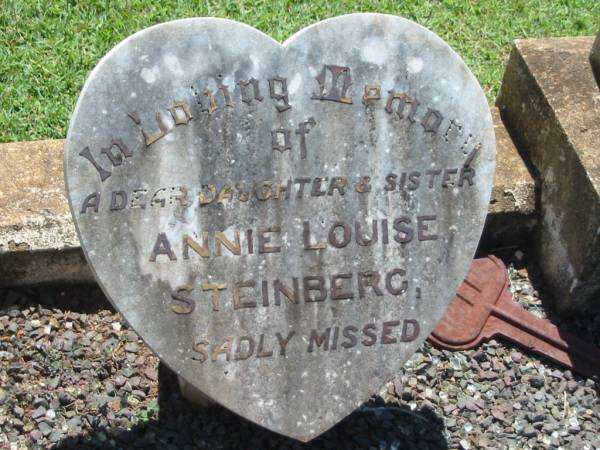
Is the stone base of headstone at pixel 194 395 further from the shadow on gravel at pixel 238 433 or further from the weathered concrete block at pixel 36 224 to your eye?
the weathered concrete block at pixel 36 224

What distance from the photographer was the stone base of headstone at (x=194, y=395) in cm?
344

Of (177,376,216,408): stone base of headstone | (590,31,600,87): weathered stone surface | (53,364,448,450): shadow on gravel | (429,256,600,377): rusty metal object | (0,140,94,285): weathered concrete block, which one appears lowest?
(53,364,448,450): shadow on gravel

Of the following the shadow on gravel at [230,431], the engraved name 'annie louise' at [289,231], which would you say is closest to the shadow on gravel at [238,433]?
the shadow on gravel at [230,431]

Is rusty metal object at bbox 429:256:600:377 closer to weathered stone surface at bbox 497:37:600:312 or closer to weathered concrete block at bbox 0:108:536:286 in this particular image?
weathered stone surface at bbox 497:37:600:312

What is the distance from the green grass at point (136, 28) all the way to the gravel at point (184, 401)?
86 centimetres

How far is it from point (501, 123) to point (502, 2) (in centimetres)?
98

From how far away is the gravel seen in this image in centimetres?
349

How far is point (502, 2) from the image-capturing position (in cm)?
500

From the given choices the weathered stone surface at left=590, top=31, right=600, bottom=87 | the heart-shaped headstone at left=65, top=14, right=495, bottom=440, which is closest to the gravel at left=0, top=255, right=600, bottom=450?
the heart-shaped headstone at left=65, top=14, right=495, bottom=440

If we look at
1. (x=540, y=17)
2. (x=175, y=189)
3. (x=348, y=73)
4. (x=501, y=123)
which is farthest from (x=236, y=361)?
(x=540, y=17)

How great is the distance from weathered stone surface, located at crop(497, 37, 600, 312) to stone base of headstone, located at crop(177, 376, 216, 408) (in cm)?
140

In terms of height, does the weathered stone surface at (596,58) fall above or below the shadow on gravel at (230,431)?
above

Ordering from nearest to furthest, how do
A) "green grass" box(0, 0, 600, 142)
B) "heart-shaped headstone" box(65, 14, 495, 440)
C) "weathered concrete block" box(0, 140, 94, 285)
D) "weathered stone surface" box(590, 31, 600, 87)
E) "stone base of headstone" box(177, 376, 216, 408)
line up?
"heart-shaped headstone" box(65, 14, 495, 440), "stone base of headstone" box(177, 376, 216, 408), "weathered concrete block" box(0, 140, 94, 285), "weathered stone surface" box(590, 31, 600, 87), "green grass" box(0, 0, 600, 142)

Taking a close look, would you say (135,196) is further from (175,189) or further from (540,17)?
(540,17)
